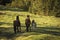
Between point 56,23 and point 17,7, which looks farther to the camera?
point 17,7

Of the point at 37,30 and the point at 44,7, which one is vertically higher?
the point at 44,7

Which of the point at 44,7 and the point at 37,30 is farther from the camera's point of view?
the point at 44,7

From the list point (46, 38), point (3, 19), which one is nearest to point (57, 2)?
point (3, 19)

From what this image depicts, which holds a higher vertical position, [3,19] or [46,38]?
[46,38]

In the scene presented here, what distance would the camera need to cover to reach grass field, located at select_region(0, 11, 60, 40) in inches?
799

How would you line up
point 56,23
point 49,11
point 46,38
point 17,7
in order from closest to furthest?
point 46,38 → point 56,23 → point 49,11 → point 17,7

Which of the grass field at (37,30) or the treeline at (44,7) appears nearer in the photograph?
the grass field at (37,30)

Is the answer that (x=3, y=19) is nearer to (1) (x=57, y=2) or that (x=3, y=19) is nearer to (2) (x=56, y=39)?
(1) (x=57, y=2)

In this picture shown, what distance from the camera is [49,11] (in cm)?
4009

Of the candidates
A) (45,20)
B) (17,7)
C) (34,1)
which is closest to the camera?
(45,20)

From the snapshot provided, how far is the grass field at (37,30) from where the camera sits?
2030 centimetres

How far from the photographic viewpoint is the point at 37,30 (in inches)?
1054

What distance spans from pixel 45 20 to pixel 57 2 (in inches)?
167

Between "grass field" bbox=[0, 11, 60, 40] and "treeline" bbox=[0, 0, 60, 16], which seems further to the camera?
"treeline" bbox=[0, 0, 60, 16]
